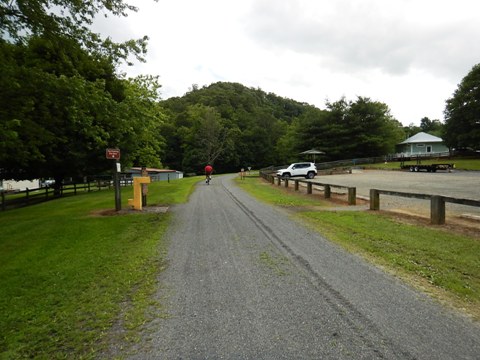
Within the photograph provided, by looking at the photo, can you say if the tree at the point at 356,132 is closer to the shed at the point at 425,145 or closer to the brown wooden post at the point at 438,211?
the shed at the point at 425,145

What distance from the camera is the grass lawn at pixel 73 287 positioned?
3.22m

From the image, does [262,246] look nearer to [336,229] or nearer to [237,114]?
[336,229]

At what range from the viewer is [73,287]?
462 cm

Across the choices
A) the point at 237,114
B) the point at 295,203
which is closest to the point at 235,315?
the point at 295,203

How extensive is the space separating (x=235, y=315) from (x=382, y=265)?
290 cm

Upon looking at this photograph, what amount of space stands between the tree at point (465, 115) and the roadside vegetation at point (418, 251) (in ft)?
152

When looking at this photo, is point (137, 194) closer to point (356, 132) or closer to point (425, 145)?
point (356, 132)

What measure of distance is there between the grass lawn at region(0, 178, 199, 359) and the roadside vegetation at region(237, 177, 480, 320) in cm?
368

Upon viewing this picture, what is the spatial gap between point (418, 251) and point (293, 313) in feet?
11.9

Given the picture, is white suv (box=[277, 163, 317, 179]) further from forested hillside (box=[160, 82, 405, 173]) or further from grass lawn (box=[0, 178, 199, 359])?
grass lawn (box=[0, 178, 199, 359])

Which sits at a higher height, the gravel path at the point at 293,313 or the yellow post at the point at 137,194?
the yellow post at the point at 137,194

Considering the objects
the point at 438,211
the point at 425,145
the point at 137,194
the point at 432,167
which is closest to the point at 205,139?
the point at 425,145

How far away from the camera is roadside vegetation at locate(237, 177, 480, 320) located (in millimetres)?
4254

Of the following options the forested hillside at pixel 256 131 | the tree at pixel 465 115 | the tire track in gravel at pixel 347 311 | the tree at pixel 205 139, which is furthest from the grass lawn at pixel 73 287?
the tree at pixel 205 139
